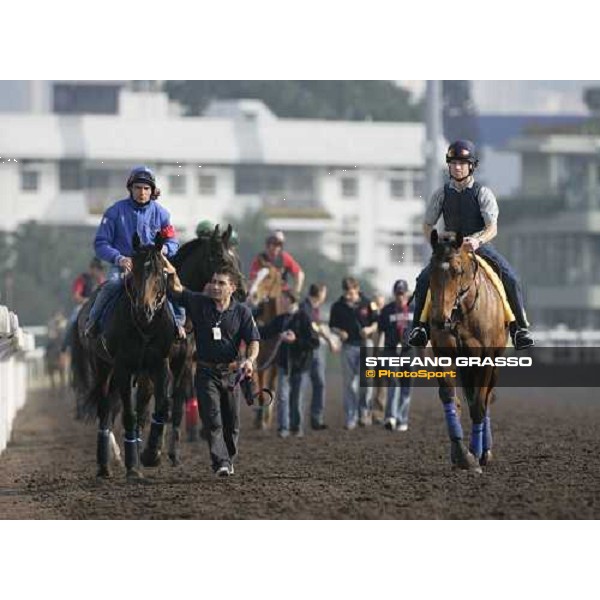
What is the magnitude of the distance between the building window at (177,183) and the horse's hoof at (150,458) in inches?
1955

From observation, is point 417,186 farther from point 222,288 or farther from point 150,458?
point 222,288

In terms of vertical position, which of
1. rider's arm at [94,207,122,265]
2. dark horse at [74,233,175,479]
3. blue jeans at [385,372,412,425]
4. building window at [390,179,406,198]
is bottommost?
blue jeans at [385,372,412,425]

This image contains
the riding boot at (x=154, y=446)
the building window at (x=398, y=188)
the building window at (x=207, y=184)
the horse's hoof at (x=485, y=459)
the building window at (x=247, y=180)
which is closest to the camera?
the horse's hoof at (x=485, y=459)

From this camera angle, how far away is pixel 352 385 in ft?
73.0

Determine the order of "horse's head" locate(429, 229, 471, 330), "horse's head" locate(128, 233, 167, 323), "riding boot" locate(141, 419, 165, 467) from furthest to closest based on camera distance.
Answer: "riding boot" locate(141, 419, 165, 467) < "horse's head" locate(429, 229, 471, 330) < "horse's head" locate(128, 233, 167, 323)

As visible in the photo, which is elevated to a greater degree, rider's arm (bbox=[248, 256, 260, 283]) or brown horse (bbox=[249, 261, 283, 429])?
rider's arm (bbox=[248, 256, 260, 283])

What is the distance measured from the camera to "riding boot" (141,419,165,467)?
52.4ft

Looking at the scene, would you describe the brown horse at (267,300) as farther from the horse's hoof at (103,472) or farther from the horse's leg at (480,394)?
the horse's leg at (480,394)

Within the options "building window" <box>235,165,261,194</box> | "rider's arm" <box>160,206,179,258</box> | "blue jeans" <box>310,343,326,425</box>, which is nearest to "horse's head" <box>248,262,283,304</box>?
"blue jeans" <box>310,343,326,425</box>

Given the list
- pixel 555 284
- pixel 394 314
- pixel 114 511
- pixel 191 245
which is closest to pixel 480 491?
pixel 114 511

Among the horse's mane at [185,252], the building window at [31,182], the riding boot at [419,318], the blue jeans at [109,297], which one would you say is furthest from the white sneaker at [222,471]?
the building window at [31,182]

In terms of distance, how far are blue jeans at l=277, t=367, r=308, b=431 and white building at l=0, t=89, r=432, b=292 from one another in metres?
43.9

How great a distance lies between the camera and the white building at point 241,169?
66.9 m

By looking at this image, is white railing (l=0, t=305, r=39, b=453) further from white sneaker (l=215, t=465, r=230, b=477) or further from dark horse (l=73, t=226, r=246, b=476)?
white sneaker (l=215, t=465, r=230, b=477)
